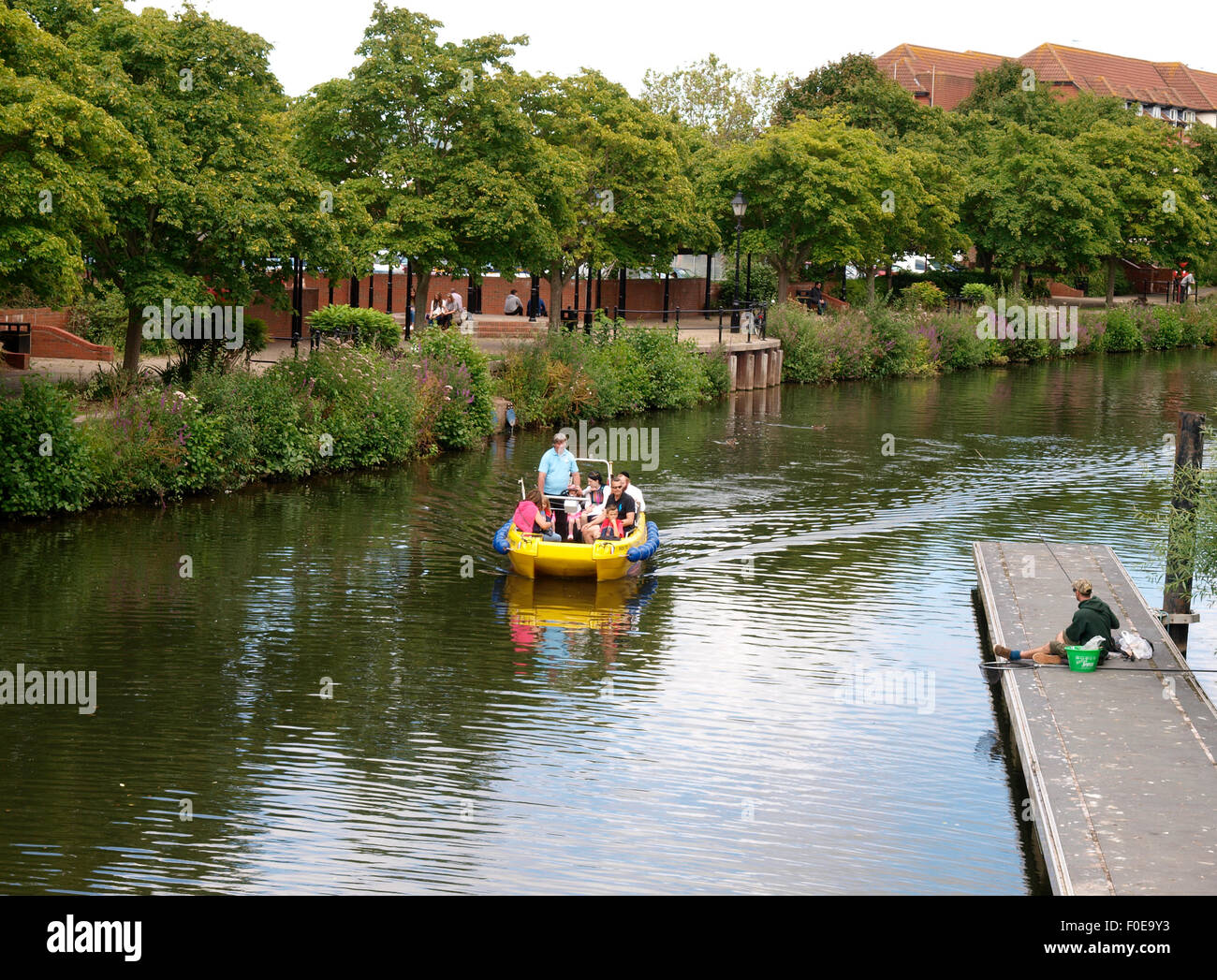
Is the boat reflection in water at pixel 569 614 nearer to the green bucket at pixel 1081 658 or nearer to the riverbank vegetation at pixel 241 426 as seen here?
the green bucket at pixel 1081 658

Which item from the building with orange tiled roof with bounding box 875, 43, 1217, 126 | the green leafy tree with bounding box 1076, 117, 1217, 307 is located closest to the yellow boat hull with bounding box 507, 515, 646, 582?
the green leafy tree with bounding box 1076, 117, 1217, 307

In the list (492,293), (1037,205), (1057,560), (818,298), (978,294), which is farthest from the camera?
(1037,205)

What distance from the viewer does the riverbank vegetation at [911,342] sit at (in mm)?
51781

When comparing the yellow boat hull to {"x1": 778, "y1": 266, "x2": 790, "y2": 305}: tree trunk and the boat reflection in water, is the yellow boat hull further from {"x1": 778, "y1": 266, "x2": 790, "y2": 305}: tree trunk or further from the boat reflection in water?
{"x1": 778, "y1": 266, "x2": 790, "y2": 305}: tree trunk

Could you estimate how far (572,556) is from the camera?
2036 cm

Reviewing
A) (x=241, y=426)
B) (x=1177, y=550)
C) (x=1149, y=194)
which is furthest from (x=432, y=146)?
(x=1149, y=194)

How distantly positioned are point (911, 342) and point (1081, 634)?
4113 cm

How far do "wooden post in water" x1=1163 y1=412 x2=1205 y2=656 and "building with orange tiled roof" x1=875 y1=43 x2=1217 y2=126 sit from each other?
95.8 metres

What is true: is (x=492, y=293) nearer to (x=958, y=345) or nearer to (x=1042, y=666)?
(x=958, y=345)

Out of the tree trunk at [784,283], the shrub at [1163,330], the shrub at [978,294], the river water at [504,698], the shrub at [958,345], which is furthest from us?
the shrub at [1163,330]

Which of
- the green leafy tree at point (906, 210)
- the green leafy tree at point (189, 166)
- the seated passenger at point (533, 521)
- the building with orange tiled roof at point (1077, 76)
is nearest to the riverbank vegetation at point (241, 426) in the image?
the green leafy tree at point (189, 166)

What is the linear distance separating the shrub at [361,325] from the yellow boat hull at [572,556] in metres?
16.5

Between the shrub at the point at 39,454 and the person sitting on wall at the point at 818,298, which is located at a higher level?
the person sitting on wall at the point at 818,298
